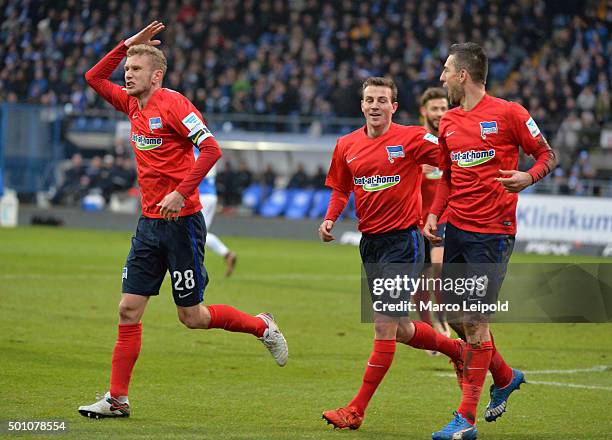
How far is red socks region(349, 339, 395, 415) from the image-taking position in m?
6.82

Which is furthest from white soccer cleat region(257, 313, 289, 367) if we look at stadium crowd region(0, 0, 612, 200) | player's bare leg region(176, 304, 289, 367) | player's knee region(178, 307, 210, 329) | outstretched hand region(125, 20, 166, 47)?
stadium crowd region(0, 0, 612, 200)

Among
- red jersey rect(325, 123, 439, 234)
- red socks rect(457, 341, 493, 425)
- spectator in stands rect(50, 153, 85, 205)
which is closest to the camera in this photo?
red socks rect(457, 341, 493, 425)

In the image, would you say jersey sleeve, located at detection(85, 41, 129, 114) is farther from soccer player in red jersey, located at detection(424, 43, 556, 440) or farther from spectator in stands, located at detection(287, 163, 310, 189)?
spectator in stands, located at detection(287, 163, 310, 189)

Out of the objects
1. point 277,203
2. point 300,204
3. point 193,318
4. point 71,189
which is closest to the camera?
point 193,318

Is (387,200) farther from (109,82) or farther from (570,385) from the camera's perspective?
(570,385)

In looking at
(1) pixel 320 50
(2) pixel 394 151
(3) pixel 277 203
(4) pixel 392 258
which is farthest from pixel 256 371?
(1) pixel 320 50

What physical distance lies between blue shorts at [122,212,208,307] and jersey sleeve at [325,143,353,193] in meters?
0.99

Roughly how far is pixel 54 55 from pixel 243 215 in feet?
37.4

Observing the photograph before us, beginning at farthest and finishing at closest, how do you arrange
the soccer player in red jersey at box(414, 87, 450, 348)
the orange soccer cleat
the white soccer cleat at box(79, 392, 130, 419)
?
the soccer player in red jersey at box(414, 87, 450, 348) → the white soccer cleat at box(79, 392, 130, 419) → the orange soccer cleat

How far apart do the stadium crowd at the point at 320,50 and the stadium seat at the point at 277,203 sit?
3147mm

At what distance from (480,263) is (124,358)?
227 cm

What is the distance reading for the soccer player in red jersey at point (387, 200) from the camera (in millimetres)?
7035

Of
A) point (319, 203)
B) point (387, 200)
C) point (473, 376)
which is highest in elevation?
point (387, 200)

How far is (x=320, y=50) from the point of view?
34781 mm
